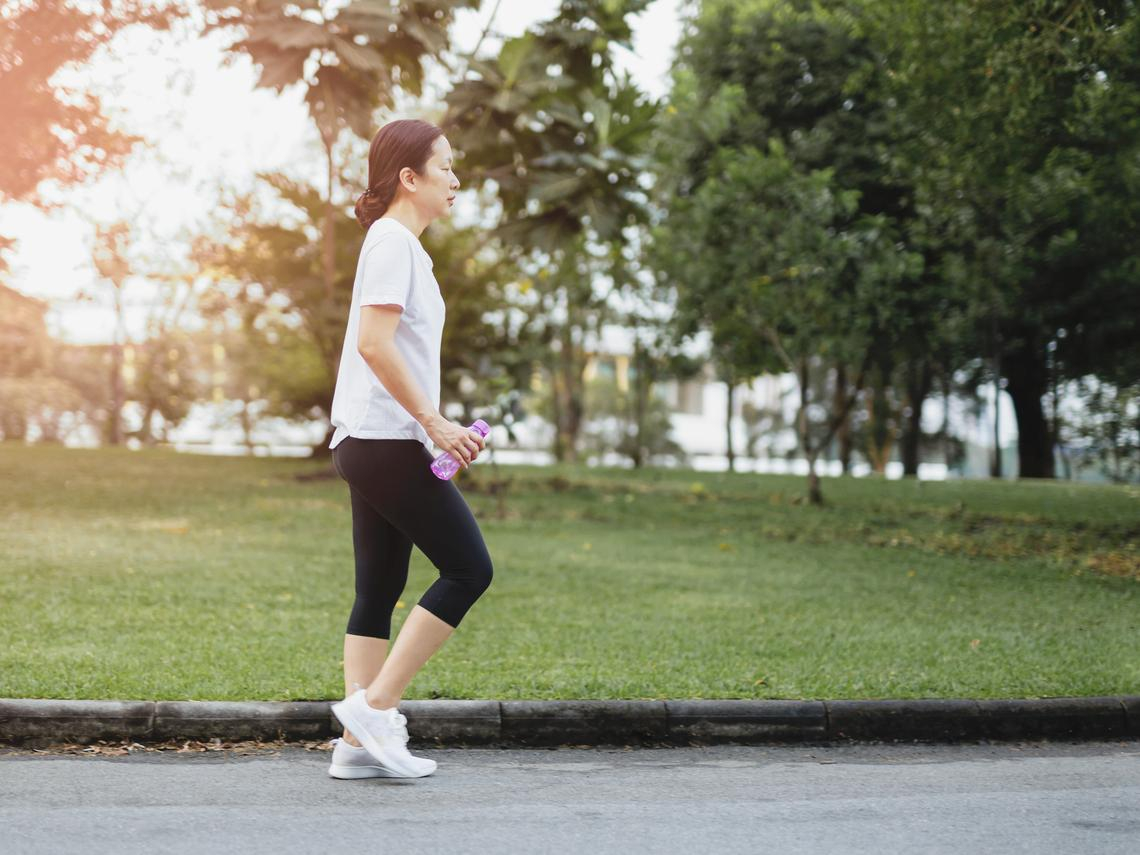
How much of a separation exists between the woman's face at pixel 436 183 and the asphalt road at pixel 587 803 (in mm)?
2059

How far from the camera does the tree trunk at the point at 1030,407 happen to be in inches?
1198

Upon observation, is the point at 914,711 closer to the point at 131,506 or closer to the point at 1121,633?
the point at 1121,633

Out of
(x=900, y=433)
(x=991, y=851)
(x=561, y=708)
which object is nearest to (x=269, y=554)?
(x=561, y=708)

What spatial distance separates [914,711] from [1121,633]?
10.0ft

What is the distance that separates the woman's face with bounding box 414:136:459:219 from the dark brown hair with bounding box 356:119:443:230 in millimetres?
22

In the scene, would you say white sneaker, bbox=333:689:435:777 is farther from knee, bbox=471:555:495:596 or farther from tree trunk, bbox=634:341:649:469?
tree trunk, bbox=634:341:649:469

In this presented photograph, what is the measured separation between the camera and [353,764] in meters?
4.41

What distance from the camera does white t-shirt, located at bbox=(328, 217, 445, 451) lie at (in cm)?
414

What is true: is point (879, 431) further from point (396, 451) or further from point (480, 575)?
point (396, 451)

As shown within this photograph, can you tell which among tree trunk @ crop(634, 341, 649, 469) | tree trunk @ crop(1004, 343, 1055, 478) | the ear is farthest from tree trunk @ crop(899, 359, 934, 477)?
the ear

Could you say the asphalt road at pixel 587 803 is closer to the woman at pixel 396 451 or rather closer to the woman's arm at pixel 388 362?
the woman at pixel 396 451

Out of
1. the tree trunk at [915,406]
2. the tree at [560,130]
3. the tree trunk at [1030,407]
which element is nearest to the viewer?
the tree at [560,130]

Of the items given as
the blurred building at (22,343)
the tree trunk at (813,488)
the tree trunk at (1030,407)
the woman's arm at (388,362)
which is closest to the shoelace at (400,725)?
the woman's arm at (388,362)

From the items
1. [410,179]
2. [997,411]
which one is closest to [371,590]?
[410,179]
